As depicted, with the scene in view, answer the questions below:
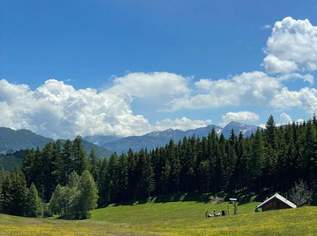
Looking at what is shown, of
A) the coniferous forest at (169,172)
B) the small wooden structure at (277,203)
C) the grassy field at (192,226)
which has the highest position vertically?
the coniferous forest at (169,172)

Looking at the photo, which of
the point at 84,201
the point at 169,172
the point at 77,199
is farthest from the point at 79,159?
the point at 84,201

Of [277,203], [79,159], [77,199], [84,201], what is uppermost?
[79,159]

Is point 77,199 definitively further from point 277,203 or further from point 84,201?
point 277,203

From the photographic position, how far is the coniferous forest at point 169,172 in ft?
465

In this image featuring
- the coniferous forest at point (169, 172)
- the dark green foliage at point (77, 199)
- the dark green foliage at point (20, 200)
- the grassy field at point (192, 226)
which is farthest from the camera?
the dark green foliage at point (20, 200)

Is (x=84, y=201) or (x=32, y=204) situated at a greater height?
(x=84, y=201)

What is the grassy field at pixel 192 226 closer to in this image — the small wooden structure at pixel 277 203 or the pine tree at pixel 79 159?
the small wooden structure at pixel 277 203

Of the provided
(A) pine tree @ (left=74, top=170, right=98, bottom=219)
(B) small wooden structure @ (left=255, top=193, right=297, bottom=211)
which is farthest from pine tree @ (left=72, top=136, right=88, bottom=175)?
(B) small wooden structure @ (left=255, top=193, right=297, bottom=211)

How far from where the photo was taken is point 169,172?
171125mm

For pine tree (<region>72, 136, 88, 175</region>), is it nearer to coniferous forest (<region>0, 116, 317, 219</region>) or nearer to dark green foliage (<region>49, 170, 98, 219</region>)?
coniferous forest (<region>0, 116, 317, 219</region>)

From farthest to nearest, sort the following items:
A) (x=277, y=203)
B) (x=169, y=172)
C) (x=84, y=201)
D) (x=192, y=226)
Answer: (x=169, y=172) → (x=84, y=201) → (x=277, y=203) → (x=192, y=226)

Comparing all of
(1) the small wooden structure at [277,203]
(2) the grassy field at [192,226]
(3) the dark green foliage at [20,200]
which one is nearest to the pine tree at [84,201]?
(3) the dark green foliage at [20,200]

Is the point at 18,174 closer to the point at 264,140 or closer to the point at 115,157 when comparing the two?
the point at 115,157

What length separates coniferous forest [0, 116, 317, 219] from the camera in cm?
14175
